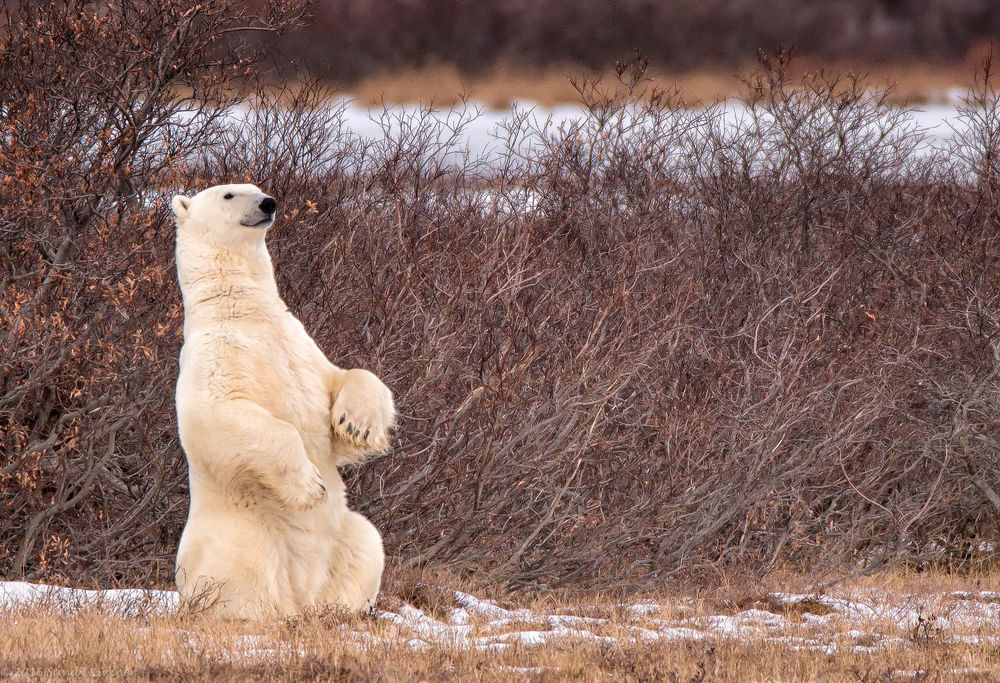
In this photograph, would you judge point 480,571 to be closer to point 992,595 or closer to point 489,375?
point 489,375

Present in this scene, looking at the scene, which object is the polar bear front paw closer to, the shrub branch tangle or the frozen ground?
the frozen ground

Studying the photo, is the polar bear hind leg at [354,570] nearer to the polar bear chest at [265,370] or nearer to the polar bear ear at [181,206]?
the polar bear chest at [265,370]

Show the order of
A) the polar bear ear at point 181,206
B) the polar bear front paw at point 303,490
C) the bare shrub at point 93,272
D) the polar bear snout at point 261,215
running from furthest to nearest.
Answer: the bare shrub at point 93,272 → the polar bear ear at point 181,206 → the polar bear snout at point 261,215 → the polar bear front paw at point 303,490

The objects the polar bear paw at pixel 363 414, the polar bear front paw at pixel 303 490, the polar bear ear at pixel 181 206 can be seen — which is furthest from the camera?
the polar bear ear at pixel 181 206

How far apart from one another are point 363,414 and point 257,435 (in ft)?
1.58

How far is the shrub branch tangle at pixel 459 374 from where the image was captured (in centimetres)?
802

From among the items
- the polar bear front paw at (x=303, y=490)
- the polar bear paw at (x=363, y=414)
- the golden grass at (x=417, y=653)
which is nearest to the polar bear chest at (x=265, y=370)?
the polar bear paw at (x=363, y=414)

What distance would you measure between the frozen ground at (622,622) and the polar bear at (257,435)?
316 mm

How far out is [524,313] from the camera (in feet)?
35.3

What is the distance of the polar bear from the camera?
469cm

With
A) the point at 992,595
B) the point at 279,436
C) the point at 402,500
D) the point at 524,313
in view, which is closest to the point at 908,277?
the point at 524,313

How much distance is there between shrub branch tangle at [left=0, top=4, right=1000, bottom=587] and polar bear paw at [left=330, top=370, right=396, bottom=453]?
249 cm

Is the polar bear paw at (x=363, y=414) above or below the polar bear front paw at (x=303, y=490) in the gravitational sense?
above

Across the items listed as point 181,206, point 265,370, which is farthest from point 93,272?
point 265,370
